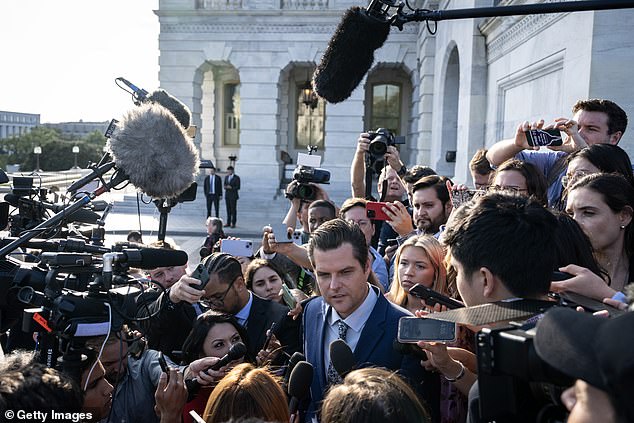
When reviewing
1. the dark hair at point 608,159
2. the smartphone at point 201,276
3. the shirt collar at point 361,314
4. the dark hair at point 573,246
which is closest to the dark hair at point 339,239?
the shirt collar at point 361,314

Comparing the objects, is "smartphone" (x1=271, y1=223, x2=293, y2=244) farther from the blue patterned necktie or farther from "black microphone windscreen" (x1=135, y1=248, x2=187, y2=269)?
"black microphone windscreen" (x1=135, y1=248, x2=187, y2=269)

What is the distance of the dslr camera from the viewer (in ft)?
18.1

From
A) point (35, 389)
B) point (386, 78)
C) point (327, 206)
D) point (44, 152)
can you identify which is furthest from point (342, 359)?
point (44, 152)

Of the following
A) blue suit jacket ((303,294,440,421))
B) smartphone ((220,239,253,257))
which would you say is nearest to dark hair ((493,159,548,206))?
blue suit jacket ((303,294,440,421))

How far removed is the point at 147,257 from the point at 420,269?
59.7 inches

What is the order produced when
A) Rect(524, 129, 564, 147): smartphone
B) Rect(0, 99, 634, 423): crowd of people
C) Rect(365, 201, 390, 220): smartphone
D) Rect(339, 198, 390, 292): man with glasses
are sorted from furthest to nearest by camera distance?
A: Rect(339, 198, 390, 292): man with glasses
Rect(365, 201, 390, 220): smartphone
Rect(524, 129, 564, 147): smartphone
Rect(0, 99, 634, 423): crowd of people

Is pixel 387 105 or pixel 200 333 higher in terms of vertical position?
pixel 387 105

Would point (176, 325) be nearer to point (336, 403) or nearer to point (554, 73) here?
point (336, 403)

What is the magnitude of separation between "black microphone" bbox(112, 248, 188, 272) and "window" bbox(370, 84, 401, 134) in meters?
24.0

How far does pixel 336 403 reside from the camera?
1873 millimetres

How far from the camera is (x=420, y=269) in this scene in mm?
3244

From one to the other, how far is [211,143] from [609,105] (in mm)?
23575

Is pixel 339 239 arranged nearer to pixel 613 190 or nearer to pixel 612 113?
pixel 613 190

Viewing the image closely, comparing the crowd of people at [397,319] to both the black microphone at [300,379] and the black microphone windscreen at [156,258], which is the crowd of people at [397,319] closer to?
the black microphone at [300,379]
